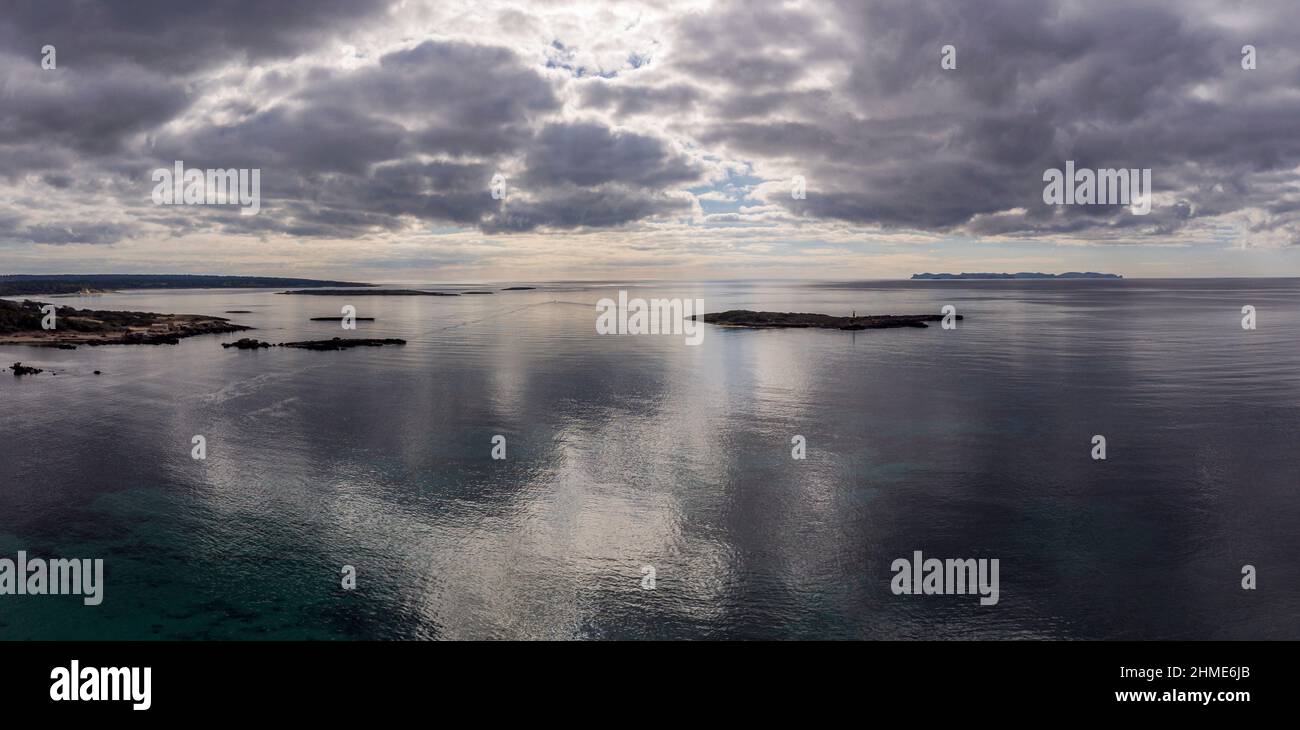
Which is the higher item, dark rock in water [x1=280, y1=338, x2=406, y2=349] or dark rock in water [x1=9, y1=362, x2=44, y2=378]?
dark rock in water [x1=280, y1=338, x2=406, y2=349]

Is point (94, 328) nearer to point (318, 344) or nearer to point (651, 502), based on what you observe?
point (318, 344)

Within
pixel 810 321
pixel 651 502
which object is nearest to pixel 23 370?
pixel 651 502

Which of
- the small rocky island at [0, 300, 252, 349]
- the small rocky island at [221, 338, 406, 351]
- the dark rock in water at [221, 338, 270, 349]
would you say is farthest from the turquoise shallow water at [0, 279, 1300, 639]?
the small rocky island at [0, 300, 252, 349]

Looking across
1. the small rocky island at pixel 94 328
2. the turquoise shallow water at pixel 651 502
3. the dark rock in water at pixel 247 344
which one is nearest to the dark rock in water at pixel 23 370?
the turquoise shallow water at pixel 651 502

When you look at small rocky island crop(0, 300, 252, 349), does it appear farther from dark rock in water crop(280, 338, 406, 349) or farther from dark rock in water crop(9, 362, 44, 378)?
dark rock in water crop(9, 362, 44, 378)

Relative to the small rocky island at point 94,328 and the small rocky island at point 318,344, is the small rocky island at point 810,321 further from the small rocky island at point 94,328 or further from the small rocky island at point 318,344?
the small rocky island at point 94,328

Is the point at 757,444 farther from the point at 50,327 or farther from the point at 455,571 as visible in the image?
the point at 50,327
